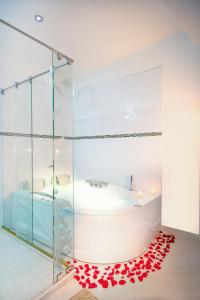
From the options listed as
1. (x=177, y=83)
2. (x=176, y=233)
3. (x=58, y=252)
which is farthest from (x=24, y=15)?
(x=176, y=233)

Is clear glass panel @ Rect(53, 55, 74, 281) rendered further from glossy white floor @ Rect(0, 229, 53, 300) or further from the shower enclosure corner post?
glossy white floor @ Rect(0, 229, 53, 300)

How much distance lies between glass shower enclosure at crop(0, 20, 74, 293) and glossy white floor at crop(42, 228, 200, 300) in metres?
0.18

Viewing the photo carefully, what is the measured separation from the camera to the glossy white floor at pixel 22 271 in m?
1.46

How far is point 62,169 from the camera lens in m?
1.89

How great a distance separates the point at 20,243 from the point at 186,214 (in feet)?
6.98

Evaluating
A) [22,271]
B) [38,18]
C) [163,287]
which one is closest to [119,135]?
[38,18]

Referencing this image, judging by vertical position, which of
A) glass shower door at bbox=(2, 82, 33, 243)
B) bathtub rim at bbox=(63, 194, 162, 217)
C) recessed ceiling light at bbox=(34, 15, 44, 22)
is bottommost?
bathtub rim at bbox=(63, 194, 162, 217)

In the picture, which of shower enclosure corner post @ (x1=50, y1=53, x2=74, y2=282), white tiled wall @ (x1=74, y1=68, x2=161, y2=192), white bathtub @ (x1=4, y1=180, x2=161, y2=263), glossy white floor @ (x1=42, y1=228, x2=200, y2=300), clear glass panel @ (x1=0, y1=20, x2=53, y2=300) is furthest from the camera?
white tiled wall @ (x1=74, y1=68, x2=161, y2=192)

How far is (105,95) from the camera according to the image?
3092 millimetres

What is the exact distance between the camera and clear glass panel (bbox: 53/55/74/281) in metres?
1.67

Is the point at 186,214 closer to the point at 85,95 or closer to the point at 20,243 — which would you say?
the point at 20,243

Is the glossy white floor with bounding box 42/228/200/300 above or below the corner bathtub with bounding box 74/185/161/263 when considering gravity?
below

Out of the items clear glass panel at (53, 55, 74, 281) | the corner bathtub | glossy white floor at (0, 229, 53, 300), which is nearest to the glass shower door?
glossy white floor at (0, 229, 53, 300)

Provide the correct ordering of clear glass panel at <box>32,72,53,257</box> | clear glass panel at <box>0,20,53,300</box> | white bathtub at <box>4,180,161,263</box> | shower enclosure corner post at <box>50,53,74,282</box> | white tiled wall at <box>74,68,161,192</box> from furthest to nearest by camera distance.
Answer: clear glass panel at <box>32,72,53,257</box>
white tiled wall at <box>74,68,161,192</box>
clear glass panel at <box>0,20,53,300</box>
white bathtub at <box>4,180,161,263</box>
shower enclosure corner post at <box>50,53,74,282</box>
